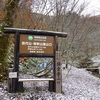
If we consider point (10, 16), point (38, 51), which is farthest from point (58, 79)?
point (10, 16)

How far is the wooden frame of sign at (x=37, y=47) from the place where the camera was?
14.6ft

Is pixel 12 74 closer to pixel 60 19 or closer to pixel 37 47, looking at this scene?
pixel 37 47

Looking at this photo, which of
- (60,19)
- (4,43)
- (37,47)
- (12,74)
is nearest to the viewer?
(12,74)

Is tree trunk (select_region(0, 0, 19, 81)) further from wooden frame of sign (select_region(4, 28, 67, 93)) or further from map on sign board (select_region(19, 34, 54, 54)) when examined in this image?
map on sign board (select_region(19, 34, 54, 54))

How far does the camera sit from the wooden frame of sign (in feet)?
14.6

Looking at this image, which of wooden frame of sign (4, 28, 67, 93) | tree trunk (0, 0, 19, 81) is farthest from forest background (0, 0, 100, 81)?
wooden frame of sign (4, 28, 67, 93)

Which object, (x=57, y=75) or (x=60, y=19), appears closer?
(x=57, y=75)

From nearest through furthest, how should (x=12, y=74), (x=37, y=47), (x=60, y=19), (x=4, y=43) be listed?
(x=12, y=74) < (x=37, y=47) < (x=4, y=43) < (x=60, y=19)

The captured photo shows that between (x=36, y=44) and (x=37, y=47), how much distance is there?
0.36 ft

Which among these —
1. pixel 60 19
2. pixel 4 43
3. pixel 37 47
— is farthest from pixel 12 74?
pixel 60 19

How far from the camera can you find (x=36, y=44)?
468 centimetres

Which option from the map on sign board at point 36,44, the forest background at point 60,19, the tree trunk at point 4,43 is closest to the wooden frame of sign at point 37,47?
the map on sign board at point 36,44

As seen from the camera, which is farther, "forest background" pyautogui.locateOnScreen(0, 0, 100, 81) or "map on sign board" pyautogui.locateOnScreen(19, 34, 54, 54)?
"forest background" pyautogui.locateOnScreen(0, 0, 100, 81)

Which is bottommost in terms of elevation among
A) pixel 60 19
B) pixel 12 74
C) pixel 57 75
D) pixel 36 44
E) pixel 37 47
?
pixel 57 75
